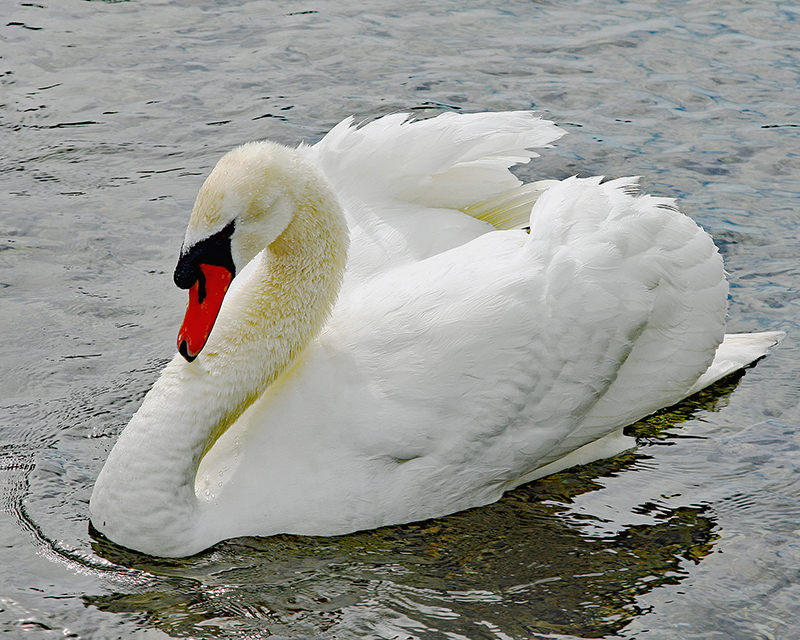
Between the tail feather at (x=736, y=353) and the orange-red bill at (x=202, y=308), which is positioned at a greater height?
the orange-red bill at (x=202, y=308)

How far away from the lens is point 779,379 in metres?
6.76

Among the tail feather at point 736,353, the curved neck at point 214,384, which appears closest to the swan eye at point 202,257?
the curved neck at point 214,384

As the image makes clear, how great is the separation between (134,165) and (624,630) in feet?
18.8

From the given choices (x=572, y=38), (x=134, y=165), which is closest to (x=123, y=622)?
(x=134, y=165)

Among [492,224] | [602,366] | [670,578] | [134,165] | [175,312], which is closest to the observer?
[670,578]

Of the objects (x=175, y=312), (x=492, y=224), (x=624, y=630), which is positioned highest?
(x=492, y=224)

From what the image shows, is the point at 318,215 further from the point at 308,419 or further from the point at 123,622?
the point at 123,622

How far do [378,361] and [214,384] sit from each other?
0.76 m

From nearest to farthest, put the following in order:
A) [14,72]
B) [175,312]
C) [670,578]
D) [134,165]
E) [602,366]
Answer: [670,578] < [602,366] < [175,312] < [134,165] < [14,72]

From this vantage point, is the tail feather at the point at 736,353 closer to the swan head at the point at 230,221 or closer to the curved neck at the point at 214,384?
the curved neck at the point at 214,384

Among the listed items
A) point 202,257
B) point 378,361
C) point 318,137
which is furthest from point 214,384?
point 318,137

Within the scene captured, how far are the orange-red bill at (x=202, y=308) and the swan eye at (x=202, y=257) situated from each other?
1cm

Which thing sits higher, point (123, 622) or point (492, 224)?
point (492, 224)

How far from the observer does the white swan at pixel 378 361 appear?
5195mm
